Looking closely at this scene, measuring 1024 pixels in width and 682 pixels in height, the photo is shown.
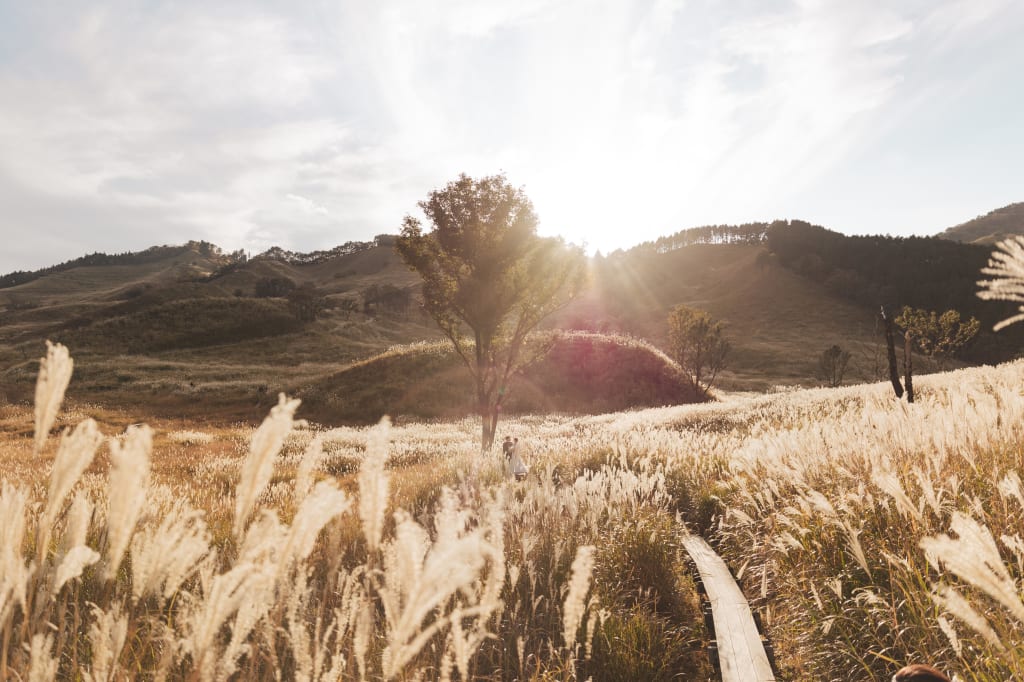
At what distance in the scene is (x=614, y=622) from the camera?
335cm

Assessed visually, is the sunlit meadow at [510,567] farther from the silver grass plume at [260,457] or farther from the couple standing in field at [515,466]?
the couple standing in field at [515,466]

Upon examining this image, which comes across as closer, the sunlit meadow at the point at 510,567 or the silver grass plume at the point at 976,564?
the silver grass plume at the point at 976,564

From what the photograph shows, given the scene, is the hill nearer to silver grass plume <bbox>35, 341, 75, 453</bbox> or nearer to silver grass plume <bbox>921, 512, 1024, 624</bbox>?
silver grass plume <bbox>35, 341, 75, 453</bbox>

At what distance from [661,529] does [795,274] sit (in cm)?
13427

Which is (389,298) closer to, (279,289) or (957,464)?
(279,289)

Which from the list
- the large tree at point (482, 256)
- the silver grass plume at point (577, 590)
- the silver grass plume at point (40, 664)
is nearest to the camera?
the silver grass plume at point (40, 664)

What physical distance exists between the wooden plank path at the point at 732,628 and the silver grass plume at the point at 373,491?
→ 280cm

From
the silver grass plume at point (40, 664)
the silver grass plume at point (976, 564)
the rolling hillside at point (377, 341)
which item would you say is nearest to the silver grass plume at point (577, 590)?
the silver grass plume at point (976, 564)

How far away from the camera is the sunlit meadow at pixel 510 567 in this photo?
1.35m

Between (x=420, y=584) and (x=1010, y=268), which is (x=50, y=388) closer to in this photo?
(x=420, y=584)

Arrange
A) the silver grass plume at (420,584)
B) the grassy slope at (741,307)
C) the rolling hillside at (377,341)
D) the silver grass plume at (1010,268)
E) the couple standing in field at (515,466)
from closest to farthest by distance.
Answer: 1. the silver grass plume at (420,584)
2. the silver grass plume at (1010,268)
3. the couple standing in field at (515,466)
4. the rolling hillside at (377,341)
5. the grassy slope at (741,307)

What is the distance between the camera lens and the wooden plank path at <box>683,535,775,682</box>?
3.17 metres

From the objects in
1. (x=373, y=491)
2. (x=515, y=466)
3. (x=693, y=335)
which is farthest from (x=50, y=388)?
(x=693, y=335)

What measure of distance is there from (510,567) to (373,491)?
185 centimetres
